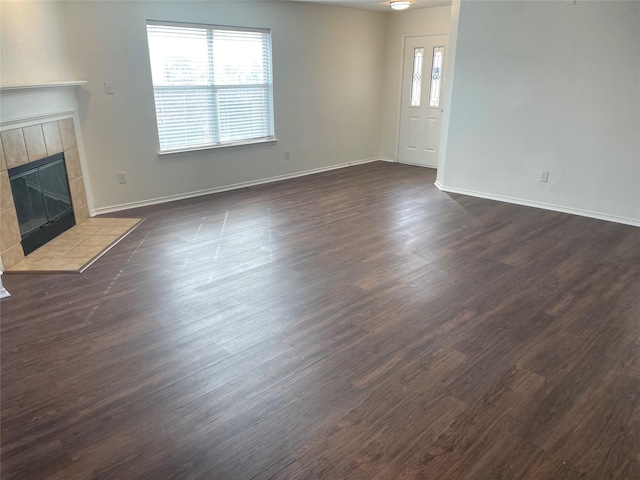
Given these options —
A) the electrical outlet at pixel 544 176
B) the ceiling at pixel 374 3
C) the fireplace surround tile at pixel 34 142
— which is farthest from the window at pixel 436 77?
the fireplace surround tile at pixel 34 142

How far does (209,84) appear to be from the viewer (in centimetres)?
527

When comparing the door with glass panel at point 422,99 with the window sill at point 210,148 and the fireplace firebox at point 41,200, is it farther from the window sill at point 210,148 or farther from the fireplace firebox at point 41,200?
the fireplace firebox at point 41,200

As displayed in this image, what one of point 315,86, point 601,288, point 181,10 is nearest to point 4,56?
point 181,10

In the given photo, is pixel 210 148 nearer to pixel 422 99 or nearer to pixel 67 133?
pixel 67 133

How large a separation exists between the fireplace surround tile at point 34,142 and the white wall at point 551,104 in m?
4.31

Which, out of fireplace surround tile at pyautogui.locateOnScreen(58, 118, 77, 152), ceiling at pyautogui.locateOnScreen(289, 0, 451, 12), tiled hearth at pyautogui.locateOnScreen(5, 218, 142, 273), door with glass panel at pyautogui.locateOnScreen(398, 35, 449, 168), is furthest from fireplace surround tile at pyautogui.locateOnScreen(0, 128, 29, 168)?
door with glass panel at pyautogui.locateOnScreen(398, 35, 449, 168)

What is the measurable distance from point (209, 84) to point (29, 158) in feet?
7.31

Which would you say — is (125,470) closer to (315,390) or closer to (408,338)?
(315,390)

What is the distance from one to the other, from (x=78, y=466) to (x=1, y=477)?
258 millimetres

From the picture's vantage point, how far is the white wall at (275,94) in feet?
14.7

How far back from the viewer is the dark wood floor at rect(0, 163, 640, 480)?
174 centimetres

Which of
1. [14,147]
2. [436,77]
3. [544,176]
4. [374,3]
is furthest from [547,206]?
[14,147]

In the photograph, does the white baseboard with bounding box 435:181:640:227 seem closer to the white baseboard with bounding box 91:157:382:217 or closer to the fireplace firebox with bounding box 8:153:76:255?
the white baseboard with bounding box 91:157:382:217

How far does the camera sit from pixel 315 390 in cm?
209
